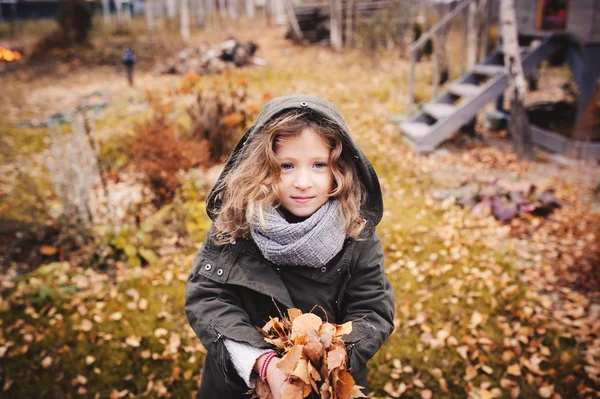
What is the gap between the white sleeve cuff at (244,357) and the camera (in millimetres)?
1364

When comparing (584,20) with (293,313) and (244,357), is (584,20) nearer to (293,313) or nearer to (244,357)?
(293,313)

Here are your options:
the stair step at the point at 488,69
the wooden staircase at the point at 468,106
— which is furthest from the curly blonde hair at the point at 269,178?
the stair step at the point at 488,69

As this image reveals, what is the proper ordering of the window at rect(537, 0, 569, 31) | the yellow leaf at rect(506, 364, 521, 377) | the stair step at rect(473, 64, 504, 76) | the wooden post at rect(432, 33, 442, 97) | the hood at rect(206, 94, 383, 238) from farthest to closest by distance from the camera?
1. the wooden post at rect(432, 33, 442, 97)
2. the window at rect(537, 0, 569, 31)
3. the stair step at rect(473, 64, 504, 76)
4. the yellow leaf at rect(506, 364, 521, 377)
5. the hood at rect(206, 94, 383, 238)

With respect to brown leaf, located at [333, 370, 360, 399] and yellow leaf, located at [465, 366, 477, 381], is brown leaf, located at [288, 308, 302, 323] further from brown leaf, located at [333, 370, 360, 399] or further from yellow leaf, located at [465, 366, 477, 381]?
yellow leaf, located at [465, 366, 477, 381]

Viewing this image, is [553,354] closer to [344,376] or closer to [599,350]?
[599,350]

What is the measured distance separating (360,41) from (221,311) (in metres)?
14.2

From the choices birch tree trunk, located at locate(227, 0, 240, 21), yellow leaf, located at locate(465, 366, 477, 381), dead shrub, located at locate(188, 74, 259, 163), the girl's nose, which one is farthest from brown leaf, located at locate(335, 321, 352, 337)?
birch tree trunk, located at locate(227, 0, 240, 21)

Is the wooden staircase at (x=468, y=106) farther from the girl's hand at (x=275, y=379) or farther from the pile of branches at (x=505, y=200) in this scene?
the girl's hand at (x=275, y=379)

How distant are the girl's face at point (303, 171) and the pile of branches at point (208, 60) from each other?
1220cm

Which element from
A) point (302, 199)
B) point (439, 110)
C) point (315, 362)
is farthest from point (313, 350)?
point (439, 110)

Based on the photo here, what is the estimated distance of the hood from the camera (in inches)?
57.2

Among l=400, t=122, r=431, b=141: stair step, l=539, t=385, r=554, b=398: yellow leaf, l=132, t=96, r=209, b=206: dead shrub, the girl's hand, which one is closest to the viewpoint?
the girl's hand

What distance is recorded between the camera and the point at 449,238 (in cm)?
435

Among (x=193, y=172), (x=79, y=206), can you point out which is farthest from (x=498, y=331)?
(x=79, y=206)
